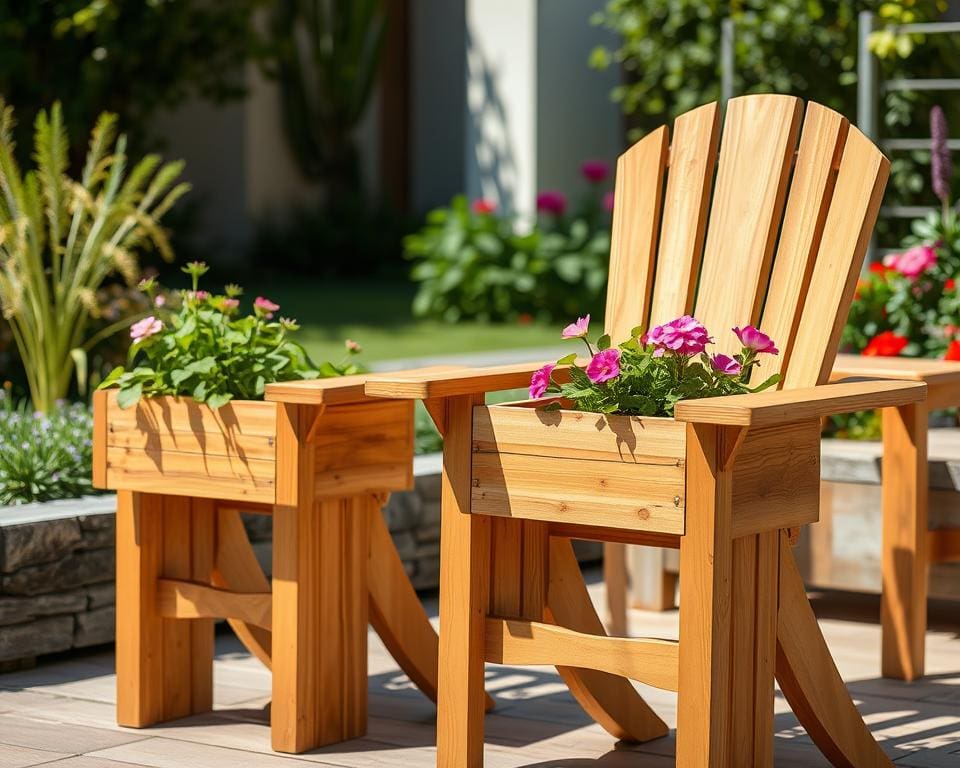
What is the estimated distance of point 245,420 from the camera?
3061mm

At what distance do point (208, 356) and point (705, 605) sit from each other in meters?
1.13

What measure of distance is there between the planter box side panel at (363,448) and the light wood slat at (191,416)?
0.34ft

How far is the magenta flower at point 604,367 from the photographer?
8.79 feet

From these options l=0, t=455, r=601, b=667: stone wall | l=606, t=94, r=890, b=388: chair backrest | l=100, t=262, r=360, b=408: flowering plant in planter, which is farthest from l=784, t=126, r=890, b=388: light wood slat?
l=0, t=455, r=601, b=667: stone wall

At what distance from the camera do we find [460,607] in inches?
112

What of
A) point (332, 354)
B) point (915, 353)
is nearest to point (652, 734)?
point (915, 353)

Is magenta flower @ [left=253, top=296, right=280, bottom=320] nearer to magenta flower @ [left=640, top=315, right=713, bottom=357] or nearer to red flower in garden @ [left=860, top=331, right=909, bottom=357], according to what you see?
magenta flower @ [left=640, top=315, right=713, bottom=357]

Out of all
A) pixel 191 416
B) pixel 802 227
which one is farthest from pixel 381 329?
pixel 802 227

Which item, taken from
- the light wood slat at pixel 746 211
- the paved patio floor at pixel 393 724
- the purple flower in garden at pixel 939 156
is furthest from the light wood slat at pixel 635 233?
the purple flower in garden at pixel 939 156

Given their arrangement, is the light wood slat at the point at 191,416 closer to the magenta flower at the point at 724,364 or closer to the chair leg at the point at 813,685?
the magenta flower at the point at 724,364

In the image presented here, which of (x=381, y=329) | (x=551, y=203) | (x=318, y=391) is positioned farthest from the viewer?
(x=551, y=203)

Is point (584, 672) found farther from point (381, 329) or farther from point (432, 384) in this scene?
point (381, 329)

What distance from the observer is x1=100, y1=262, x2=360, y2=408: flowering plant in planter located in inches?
124

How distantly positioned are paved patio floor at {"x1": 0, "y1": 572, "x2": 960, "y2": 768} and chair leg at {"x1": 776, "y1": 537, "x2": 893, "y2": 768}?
15cm
